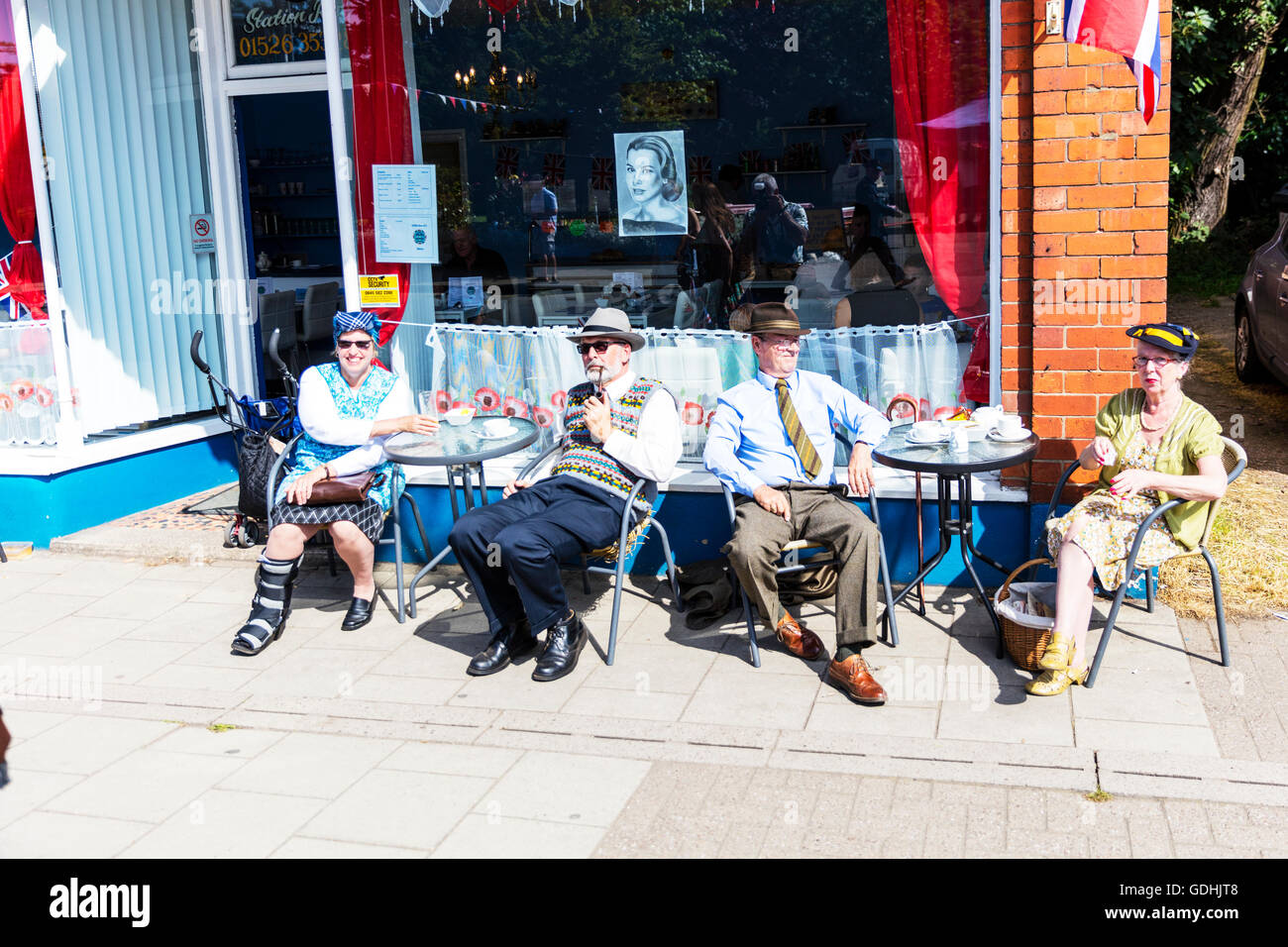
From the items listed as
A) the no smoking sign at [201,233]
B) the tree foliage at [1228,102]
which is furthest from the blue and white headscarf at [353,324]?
the tree foliage at [1228,102]

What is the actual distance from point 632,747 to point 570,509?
1115 millimetres

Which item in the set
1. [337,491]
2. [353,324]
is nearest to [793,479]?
[337,491]

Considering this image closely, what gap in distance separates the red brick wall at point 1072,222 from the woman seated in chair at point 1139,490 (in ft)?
1.89

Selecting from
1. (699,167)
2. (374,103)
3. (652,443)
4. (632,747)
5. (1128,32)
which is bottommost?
(632,747)

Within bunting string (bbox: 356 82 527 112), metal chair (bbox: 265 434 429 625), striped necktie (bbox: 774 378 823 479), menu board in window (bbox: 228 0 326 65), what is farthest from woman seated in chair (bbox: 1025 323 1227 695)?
menu board in window (bbox: 228 0 326 65)

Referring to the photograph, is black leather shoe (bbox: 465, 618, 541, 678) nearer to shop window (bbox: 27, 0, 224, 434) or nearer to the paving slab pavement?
the paving slab pavement

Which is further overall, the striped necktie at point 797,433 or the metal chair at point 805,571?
the striped necktie at point 797,433

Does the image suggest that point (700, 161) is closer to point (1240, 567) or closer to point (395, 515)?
point (395, 515)

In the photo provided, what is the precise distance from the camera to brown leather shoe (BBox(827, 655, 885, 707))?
4.32 m

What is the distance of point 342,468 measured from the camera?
5.38 m

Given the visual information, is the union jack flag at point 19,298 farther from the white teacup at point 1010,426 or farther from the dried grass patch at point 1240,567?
the dried grass patch at point 1240,567

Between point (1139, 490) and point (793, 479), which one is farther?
point (793, 479)

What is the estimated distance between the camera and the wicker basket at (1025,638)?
4.41m

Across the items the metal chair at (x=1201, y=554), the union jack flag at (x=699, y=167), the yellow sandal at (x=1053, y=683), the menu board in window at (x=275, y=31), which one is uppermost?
the menu board in window at (x=275, y=31)
